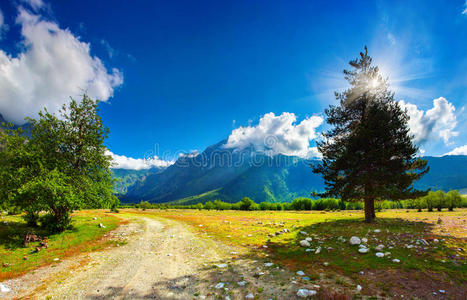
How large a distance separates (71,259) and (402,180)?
91.0 ft

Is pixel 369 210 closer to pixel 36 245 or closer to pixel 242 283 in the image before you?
pixel 242 283

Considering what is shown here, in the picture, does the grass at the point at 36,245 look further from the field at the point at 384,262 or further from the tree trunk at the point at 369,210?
the tree trunk at the point at 369,210

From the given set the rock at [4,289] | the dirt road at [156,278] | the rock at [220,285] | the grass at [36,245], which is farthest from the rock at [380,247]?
the grass at [36,245]

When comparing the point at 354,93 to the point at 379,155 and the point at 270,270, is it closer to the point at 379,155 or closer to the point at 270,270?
the point at 379,155

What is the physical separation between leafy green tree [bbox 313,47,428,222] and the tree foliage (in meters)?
24.8

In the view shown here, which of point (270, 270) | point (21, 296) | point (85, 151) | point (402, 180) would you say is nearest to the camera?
point (21, 296)

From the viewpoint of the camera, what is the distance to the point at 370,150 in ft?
58.0

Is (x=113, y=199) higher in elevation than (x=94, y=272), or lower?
higher

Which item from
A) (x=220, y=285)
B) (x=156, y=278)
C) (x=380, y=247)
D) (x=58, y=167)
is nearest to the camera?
(x=220, y=285)

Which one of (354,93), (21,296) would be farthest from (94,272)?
(354,93)

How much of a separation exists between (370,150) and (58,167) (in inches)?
1203

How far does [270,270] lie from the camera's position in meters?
8.38

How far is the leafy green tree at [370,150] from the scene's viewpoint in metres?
17.3

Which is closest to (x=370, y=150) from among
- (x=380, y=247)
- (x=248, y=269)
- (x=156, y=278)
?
(x=380, y=247)
